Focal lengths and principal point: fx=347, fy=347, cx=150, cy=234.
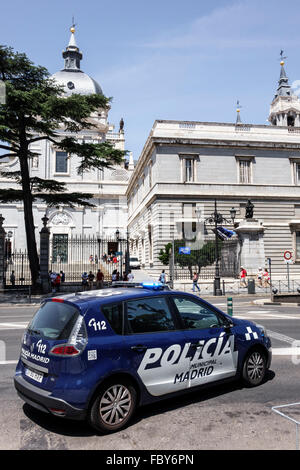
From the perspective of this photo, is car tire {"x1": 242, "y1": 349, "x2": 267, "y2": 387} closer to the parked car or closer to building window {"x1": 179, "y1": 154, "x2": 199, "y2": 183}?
building window {"x1": 179, "y1": 154, "x2": 199, "y2": 183}

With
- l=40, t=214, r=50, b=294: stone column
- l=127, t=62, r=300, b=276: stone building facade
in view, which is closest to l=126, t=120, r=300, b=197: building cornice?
l=127, t=62, r=300, b=276: stone building facade

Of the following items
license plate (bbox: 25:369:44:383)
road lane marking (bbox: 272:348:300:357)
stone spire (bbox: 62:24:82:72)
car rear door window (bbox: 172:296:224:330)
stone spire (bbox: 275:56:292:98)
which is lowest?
road lane marking (bbox: 272:348:300:357)

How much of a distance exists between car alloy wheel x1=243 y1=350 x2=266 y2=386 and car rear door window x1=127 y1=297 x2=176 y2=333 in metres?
1.55

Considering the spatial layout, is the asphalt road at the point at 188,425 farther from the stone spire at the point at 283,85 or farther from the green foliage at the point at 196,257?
the stone spire at the point at 283,85

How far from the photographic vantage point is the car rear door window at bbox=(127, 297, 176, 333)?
170 inches

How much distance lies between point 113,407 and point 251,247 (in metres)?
23.8

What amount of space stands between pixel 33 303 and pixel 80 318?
53.7 feet

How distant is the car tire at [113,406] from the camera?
3.81m

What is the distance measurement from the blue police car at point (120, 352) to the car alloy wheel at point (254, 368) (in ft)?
0.61

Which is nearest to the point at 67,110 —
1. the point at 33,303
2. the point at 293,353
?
the point at 33,303

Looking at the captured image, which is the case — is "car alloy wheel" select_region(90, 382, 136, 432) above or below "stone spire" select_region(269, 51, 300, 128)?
below
